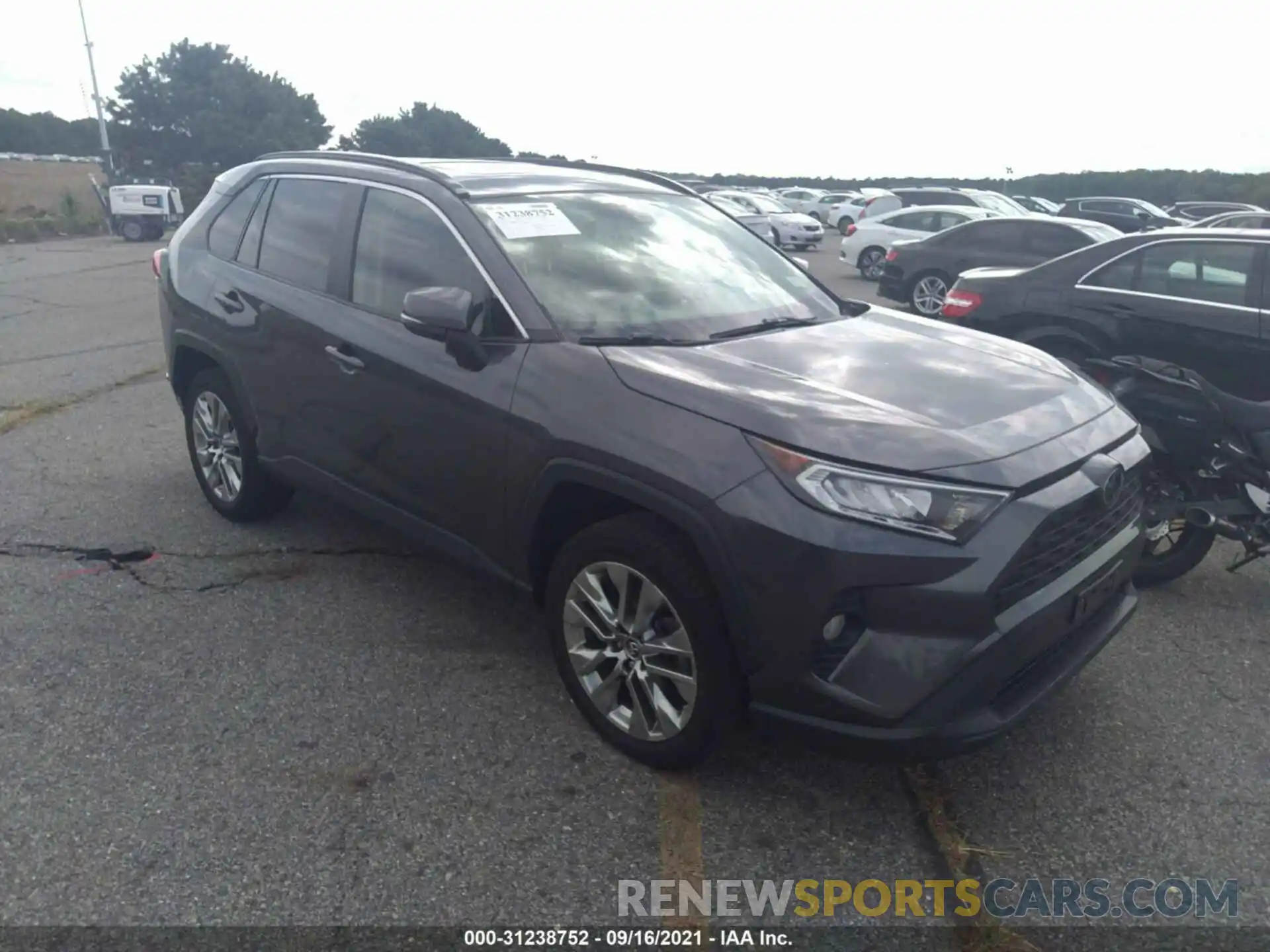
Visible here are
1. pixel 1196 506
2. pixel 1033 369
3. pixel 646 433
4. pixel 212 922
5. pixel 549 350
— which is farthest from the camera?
pixel 1196 506

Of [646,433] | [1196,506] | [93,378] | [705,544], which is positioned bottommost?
[93,378]

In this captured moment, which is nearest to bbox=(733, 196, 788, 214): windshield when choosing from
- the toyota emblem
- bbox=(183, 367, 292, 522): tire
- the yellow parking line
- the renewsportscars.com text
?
bbox=(183, 367, 292, 522): tire

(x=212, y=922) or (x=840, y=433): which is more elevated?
(x=840, y=433)

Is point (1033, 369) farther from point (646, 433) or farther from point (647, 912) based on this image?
point (647, 912)

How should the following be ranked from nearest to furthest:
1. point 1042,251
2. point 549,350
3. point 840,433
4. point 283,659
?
point 840,433
point 549,350
point 283,659
point 1042,251

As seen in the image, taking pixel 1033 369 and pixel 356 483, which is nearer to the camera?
pixel 1033 369

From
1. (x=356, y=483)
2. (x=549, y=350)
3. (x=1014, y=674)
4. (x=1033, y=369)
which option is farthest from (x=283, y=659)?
(x=1033, y=369)

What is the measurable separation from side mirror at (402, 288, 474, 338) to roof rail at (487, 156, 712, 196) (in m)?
1.54

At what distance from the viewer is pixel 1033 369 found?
139 inches

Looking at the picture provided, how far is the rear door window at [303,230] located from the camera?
4230mm

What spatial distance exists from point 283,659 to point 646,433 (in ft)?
6.17

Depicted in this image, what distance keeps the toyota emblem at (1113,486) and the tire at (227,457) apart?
3545mm

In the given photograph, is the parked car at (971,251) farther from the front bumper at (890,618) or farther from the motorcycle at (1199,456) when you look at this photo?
the front bumper at (890,618)

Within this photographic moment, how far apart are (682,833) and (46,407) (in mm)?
6745
